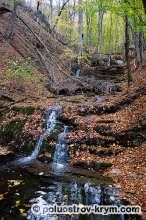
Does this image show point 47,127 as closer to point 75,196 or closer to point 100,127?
point 100,127

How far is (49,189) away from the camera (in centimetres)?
1024

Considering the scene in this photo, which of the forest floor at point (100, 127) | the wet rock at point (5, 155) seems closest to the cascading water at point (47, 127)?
the forest floor at point (100, 127)

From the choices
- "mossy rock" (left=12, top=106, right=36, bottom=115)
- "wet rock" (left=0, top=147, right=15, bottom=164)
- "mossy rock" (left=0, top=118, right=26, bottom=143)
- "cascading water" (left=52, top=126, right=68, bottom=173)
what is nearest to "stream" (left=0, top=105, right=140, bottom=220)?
"cascading water" (left=52, top=126, right=68, bottom=173)

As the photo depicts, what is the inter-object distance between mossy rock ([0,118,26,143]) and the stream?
2.13 m

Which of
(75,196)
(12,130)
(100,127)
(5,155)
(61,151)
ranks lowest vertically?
(75,196)

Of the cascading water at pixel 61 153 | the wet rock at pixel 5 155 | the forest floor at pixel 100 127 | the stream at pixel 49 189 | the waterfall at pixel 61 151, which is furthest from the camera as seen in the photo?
the waterfall at pixel 61 151

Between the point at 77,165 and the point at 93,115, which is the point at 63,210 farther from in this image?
the point at 93,115

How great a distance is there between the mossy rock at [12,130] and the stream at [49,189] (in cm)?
213

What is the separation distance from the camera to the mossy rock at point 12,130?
1566 centimetres

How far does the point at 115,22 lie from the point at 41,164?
136 ft

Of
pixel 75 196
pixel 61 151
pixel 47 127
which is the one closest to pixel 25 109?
pixel 47 127

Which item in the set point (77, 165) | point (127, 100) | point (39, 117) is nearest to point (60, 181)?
point (77, 165)

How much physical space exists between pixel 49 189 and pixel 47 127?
5888 mm

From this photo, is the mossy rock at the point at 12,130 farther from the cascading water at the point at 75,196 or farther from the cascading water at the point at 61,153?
the cascading water at the point at 75,196
